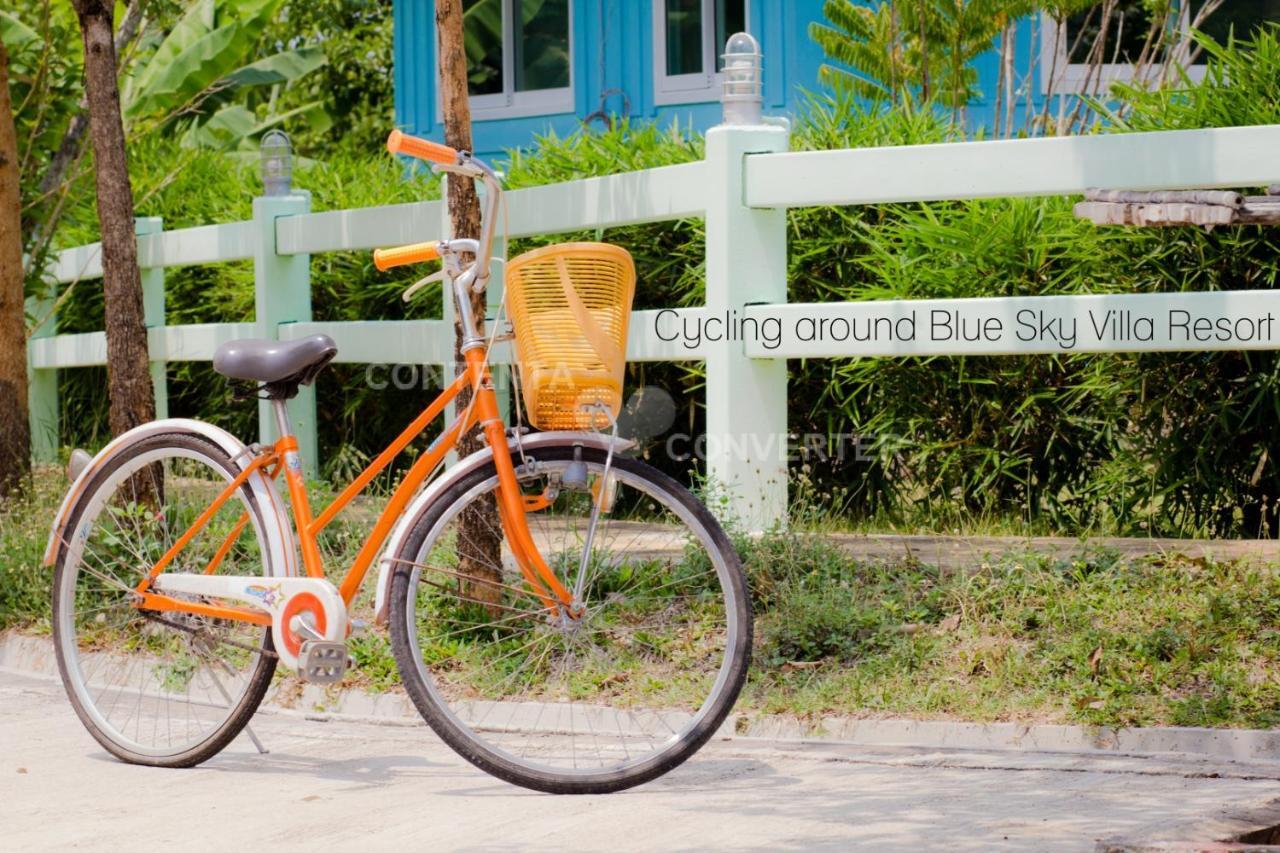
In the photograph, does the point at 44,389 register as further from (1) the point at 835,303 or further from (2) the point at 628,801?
(2) the point at 628,801

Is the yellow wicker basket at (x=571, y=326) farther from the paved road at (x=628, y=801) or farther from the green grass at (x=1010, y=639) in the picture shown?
the green grass at (x=1010, y=639)

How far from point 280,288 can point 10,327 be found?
1.42m

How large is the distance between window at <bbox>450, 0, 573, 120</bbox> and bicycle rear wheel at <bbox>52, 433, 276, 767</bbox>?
9855 millimetres

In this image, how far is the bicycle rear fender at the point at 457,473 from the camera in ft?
14.9

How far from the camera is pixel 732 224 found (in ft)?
21.8

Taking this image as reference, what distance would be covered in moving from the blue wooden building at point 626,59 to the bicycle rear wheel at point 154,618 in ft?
24.3

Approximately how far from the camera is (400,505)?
15.8 feet

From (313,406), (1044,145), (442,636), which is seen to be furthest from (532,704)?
(313,406)

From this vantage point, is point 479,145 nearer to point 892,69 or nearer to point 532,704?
point 892,69

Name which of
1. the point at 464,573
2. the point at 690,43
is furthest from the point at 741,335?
the point at 690,43

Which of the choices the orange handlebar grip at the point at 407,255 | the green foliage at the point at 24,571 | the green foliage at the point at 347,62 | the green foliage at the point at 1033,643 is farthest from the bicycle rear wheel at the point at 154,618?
the green foliage at the point at 347,62

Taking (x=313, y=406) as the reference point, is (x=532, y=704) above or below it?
below

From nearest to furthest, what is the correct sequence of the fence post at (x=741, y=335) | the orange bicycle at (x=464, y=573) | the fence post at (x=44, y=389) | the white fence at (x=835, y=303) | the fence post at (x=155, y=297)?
the orange bicycle at (x=464, y=573)
the white fence at (x=835, y=303)
the fence post at (x=741, y=335)
the fence post at (x=155, y=297)
the fence post at (x=44, y=389)

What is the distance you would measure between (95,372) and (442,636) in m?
7.37
